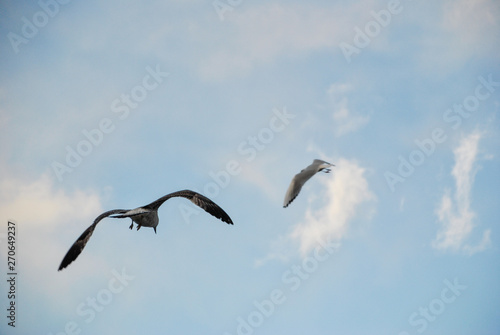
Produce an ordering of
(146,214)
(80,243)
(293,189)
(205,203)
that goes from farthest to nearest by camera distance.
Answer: (205,203) < (146,214) < (80,243) < (293,189)

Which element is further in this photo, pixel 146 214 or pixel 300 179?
pixel 146 214

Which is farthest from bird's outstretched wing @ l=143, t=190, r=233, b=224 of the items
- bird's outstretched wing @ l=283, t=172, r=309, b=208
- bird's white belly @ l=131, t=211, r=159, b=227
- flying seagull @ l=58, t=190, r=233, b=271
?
bird's outstretched wing @ l=283, t=172, r=309, b=208

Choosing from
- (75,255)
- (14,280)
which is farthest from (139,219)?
(14,280)

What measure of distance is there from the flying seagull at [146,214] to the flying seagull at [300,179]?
6.64m

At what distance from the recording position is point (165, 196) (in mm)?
21250

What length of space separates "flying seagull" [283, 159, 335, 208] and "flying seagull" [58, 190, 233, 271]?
6.64 metres

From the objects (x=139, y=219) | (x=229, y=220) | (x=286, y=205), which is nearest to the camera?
(x=286, y=205)

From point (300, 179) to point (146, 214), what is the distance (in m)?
7.83

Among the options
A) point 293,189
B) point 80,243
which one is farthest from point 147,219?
point 293,189

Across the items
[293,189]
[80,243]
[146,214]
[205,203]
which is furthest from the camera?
[205,203]

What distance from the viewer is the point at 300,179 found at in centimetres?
1595

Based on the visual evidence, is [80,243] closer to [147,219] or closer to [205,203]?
[147,219]

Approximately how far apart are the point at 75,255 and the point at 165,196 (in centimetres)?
461

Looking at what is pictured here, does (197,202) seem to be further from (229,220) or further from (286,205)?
(286,205)
